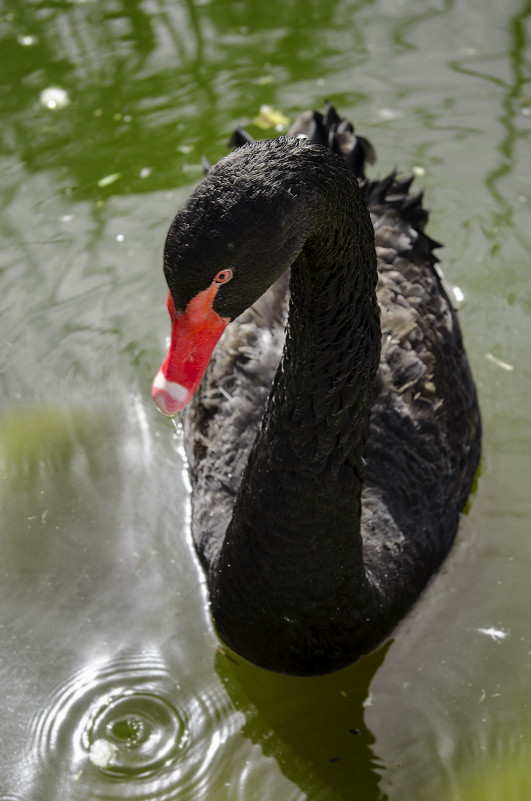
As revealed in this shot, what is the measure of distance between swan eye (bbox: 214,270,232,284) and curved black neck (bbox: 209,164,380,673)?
32cm

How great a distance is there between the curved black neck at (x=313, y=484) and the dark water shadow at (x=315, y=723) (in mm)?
120

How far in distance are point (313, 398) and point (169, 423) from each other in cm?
162

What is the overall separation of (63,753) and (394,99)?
437cm

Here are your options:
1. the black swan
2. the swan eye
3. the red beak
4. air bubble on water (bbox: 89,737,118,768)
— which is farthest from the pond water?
the swan eye

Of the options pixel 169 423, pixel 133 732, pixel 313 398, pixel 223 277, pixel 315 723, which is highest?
pixel 223 277

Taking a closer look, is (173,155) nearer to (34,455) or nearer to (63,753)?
(34,455)

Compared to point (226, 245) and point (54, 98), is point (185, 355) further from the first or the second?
point (54, 98)

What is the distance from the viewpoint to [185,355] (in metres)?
2.27

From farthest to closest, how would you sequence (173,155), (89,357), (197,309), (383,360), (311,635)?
(173,155) → (89,357) → (383,360) → (311,635) → (197,309)

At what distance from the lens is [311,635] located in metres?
3.02

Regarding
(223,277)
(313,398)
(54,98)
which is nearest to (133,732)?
(313,398)

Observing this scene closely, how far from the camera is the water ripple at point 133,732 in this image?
9.79 ft

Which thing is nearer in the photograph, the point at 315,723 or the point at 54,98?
the point at 315,723

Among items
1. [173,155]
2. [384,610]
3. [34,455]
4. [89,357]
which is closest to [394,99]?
[173,155]
